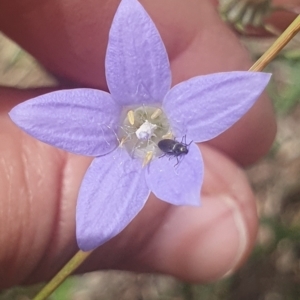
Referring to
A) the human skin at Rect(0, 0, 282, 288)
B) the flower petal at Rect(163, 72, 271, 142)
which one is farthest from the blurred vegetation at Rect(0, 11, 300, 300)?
the flower petal at Rect(163, 72, 271, 142)

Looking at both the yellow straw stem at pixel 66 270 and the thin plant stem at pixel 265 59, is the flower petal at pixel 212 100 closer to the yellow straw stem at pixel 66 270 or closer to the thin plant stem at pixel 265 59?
the thin plant stem at pixel 265 59

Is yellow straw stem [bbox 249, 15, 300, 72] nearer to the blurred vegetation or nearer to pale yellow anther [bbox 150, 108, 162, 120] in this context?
pale yellow anther [bbox 150, 108, 162, 120]

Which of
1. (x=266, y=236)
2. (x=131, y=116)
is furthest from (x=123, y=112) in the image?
(x=266, y=236)

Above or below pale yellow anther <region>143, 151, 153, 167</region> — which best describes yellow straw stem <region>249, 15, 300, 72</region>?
above

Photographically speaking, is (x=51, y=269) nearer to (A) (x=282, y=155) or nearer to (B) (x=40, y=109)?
(B) (x=40, y=109)

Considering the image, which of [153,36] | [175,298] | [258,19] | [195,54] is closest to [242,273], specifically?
[175,298]
